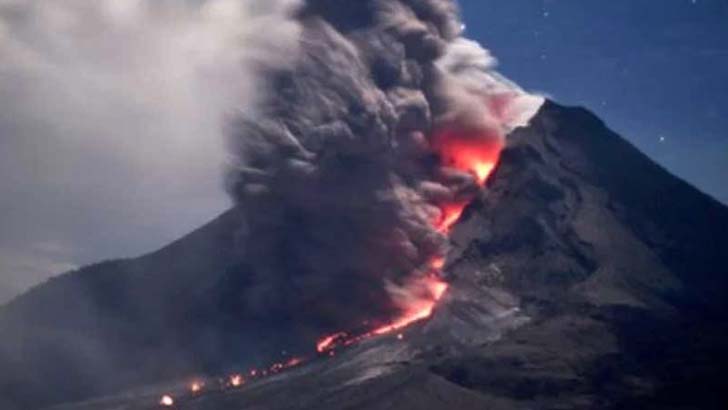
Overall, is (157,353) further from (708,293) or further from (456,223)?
(708,293)

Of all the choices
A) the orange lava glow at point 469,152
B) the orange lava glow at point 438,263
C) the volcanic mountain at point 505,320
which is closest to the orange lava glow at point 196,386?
the volcanic mountain at point 505,320

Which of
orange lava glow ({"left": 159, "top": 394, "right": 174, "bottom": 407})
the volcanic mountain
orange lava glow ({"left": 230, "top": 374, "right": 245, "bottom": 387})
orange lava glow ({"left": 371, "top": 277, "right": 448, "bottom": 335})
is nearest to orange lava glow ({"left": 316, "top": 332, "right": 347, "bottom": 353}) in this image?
the volcanic mountain

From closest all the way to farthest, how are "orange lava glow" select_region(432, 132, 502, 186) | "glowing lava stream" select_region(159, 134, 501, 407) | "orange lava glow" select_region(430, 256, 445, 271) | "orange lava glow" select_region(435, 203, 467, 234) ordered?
1. "glowing lava stream" select_region(159, 134, 501, 407)
2. "orange lava glow" select_region(430, 256, 445, 271)
3. "orange lava glow" select_region(435, 203, 467, 234)
4. "orange lava glow" select_region(432, 132, 502, 186)

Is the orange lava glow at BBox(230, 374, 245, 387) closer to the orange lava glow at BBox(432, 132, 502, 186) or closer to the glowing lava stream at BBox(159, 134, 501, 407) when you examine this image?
the glowing lava stream at BBox(159, 134, 501, 407)

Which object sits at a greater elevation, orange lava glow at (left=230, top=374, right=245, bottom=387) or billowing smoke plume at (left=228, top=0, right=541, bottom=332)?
billowing smoke plume at (left=228, top=0, right=541, bottom=332)

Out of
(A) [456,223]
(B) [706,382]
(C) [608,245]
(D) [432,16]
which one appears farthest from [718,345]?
(D) [432,16]

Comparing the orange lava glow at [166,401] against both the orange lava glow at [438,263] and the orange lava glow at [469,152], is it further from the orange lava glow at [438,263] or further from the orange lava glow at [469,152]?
the orange lava glow at [469,152]
